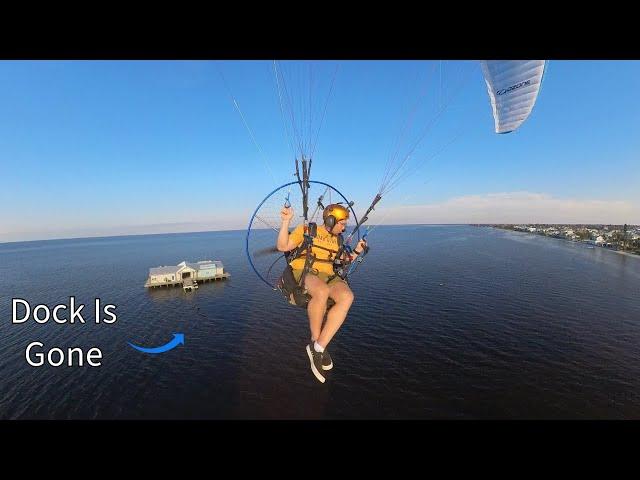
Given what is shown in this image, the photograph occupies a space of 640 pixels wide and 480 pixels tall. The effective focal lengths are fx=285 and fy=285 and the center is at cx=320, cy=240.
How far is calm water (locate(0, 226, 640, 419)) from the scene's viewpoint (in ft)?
Answer: 58.5

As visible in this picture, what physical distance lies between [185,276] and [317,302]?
48247mm

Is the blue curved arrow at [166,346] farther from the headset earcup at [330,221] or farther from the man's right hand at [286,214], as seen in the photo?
the man's right hand at [286,214]

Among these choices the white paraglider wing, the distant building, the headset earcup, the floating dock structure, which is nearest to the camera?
the headset earcup

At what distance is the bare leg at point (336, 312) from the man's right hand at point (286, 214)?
1637mm

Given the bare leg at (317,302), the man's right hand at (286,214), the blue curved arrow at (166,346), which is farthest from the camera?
the blue curved arrow at (166,346)

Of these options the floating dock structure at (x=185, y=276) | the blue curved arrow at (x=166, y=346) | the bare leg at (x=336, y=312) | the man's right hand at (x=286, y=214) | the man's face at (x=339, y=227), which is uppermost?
the man's right hand at (x=286, y=214)

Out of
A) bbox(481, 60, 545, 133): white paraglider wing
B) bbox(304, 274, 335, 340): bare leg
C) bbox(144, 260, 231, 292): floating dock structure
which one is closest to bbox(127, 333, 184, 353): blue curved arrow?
bbox(144, 260, 231, 292): floating dock structure

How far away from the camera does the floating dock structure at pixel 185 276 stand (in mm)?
44312

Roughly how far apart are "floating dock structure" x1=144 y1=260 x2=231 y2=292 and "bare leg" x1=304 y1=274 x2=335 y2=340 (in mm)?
42925

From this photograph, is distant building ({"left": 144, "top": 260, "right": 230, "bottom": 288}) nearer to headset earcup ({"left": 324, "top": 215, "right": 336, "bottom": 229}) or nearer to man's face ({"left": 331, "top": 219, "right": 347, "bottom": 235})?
man's face ({"left": 331, "top": 219, "right": 347, "bottom": 235})

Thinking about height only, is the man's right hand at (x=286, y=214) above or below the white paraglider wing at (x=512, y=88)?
below

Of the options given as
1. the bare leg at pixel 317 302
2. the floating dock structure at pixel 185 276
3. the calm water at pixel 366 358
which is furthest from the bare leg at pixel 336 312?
the floating dock structure at pixel 185 276
